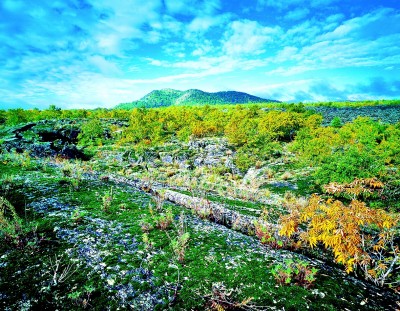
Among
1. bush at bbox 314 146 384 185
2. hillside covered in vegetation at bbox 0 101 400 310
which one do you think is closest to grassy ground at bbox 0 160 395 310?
hillside covered in vegetation at bbox 0 101 400 310

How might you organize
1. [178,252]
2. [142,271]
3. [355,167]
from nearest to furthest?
[142,271]
[178,252]
[355,167]

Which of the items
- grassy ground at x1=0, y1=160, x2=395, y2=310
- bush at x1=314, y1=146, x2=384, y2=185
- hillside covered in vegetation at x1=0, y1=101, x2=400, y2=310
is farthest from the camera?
bush at x1=314, y1=146, x2=384, y2=185

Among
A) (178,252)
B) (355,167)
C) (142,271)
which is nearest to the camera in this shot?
(142,271)

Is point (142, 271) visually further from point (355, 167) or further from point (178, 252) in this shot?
point (355, 167)

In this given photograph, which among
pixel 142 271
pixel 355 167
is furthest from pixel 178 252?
pixel 355 167

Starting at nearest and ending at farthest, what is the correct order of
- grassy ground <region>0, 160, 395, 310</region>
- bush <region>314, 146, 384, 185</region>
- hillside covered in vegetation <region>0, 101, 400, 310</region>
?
grassy ground <region>0, 160, 395, 310</region> < hillside covered in vegetation <region>0, 101, 400, 310</region> < bush <region>314, 146, 384, 185</region>

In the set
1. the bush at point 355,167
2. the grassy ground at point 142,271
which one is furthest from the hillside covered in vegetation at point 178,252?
the bush at point 355,167

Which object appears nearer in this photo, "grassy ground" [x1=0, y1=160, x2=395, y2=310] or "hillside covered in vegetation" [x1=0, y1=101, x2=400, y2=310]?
"grassy ground" [x1=0, y1=160, x2=395, y2=310]

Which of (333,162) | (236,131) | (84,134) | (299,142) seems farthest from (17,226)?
(84,134)

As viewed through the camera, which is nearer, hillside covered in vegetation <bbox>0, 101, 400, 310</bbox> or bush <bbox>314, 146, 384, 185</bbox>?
hillside covered in vegetation <bbox>0, 101, 400, 310</bbox>

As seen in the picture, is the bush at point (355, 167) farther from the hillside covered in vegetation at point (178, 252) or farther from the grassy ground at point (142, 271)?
the grassy ground at point (142, 271)

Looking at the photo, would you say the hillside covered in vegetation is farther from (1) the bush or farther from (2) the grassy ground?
(1) the bush

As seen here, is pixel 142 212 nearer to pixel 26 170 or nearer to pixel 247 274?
pixel 247 274

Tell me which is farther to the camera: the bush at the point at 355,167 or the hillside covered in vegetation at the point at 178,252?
the bush at the point at 355,167
